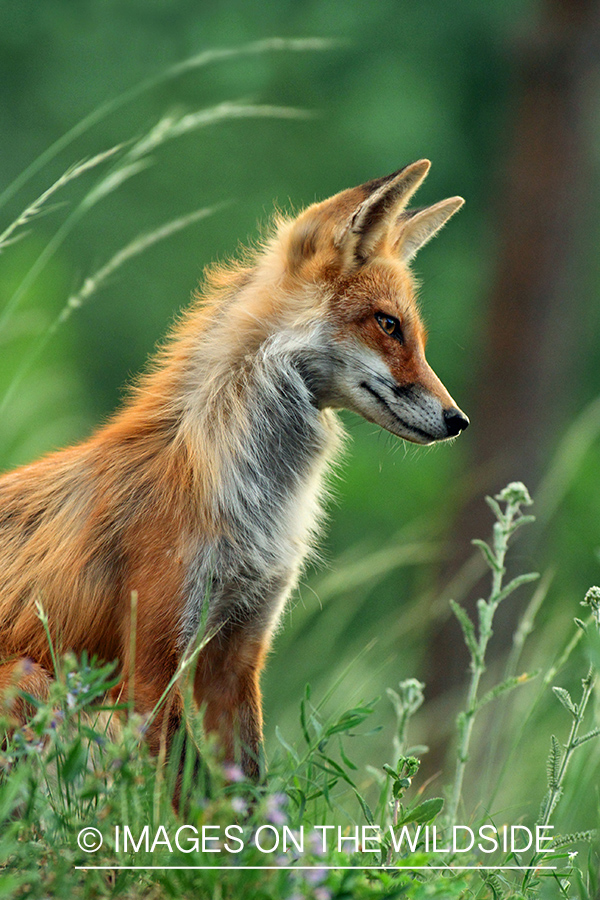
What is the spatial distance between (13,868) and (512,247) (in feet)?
25.4

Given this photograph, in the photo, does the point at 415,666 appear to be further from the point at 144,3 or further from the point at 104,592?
the point at 144,3

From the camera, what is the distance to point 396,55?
523 inches

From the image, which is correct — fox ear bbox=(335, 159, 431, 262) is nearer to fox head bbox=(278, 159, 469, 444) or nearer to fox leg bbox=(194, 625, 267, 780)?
fox head bbox=(278, 159, 469, 444)

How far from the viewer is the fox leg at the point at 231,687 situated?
3422 millimetres

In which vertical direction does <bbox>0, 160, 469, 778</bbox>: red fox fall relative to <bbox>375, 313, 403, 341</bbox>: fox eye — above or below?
below

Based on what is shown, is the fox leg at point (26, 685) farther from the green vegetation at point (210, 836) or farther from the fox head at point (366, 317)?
the fox head at point (366, 317)

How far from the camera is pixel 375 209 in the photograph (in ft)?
11.5

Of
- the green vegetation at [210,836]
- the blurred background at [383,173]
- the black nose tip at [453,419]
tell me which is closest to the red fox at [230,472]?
the black nose tip at [453,419]

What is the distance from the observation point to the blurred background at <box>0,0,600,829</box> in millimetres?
8469

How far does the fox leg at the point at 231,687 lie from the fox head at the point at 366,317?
1.02 meters

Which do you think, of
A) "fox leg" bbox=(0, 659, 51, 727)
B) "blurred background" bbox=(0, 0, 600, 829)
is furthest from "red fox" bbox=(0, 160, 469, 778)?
"blurred background" bbox=(0, 0, 600, 829)

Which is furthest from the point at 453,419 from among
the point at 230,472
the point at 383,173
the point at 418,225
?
the point at 383,173

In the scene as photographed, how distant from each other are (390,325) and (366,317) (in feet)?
0.33

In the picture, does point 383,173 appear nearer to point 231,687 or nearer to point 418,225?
point 418,225
